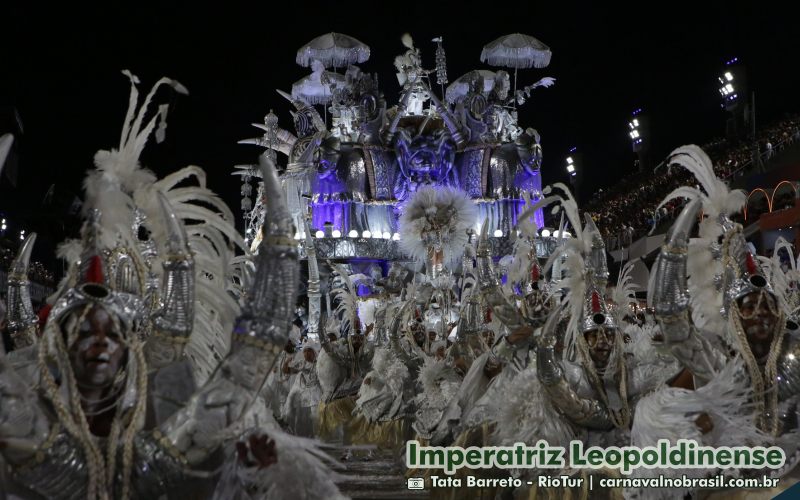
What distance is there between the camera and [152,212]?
3.95 metres

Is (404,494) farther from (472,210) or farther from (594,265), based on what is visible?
(472,210)

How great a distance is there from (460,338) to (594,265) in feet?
10.4

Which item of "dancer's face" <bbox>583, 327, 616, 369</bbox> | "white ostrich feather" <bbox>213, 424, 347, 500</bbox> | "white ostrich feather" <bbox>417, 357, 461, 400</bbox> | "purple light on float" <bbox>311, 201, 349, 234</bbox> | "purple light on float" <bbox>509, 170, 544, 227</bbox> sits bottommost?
"white ostrich feather" <bbox>213, 424, 347, 500</bbox>

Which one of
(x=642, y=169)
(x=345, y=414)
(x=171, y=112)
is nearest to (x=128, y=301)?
(x=171, y=112)

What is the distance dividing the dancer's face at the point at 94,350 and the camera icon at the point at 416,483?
5682 millimetres

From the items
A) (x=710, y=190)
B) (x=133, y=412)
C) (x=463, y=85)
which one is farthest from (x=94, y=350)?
(x=463, y=85)

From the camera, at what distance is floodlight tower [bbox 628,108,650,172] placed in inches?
1625

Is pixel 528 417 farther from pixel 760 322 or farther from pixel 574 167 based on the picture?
pixel 574 167

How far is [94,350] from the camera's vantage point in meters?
2.97

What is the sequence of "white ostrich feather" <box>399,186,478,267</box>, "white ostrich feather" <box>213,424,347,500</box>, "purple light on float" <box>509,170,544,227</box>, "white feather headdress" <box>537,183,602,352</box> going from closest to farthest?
1. "white ostrich feather" <box>213,424,347,500</box>
2. "white feather headdress" <box>537,183,602,352</box>
3. "white ostrich feather" <box>399,186,478,267</box>
4. "purple light on float" <box>509,170,544,227</box>

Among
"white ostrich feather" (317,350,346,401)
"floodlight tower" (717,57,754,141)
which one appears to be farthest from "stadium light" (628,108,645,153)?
"white ostrich feather" (317,350,346,401)

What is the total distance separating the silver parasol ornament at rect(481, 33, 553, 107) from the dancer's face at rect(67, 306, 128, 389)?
2936 centimetres

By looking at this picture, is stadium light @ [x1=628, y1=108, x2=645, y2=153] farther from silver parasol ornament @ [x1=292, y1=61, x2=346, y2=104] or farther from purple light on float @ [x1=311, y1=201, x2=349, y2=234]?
purple light on float @ [x1=311, y1=201, x2=349, y2=234]

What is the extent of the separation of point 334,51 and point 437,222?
9746mm
